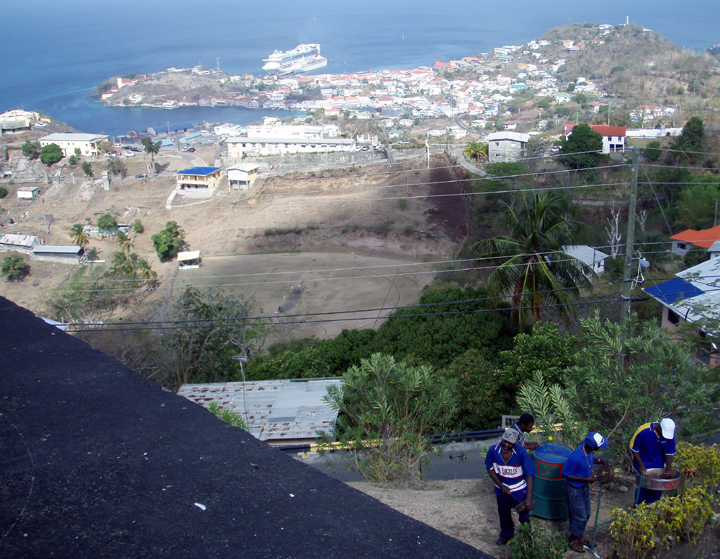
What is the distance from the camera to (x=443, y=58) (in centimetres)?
14250

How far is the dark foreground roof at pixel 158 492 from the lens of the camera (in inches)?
79.9

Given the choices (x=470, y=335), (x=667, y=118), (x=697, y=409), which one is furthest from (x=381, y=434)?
(x=667, y=118)

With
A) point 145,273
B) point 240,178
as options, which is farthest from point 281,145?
point 145,273

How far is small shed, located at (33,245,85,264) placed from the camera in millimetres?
35000

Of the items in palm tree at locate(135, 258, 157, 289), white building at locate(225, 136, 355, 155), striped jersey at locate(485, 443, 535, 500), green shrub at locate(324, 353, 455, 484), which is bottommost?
palm tree at locate(135, 258, 157, 289)

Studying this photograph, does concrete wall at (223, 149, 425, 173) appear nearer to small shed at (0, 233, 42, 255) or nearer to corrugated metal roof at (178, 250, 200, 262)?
corrugated metal roof at (178, 250, 200, 262)

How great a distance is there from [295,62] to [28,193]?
10959 centimetres

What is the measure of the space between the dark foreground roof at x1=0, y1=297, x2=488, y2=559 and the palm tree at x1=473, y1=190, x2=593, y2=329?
9.86 meters

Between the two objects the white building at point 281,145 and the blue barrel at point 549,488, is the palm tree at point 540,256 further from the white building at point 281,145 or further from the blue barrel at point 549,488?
the white building at point 281,145

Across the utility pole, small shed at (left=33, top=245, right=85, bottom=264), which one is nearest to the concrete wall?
small shed at (left=33, top=245, right=85, bottom=264)

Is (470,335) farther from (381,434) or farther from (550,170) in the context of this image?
(550,170)

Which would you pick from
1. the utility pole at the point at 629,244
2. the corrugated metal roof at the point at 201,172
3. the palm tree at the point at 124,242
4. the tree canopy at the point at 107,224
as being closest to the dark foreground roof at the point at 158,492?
the utility pole at the point at 629,244

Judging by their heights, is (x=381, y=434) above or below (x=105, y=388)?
below

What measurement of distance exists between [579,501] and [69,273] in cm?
3534
